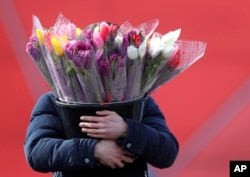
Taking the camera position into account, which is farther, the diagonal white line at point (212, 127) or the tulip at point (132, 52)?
the diagonal white line at point (212, 127)

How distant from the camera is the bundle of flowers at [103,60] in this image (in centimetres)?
135

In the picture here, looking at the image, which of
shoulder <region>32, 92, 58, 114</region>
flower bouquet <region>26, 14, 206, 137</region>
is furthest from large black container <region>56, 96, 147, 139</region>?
shoulder <region>32, 92, 58, 114</region>

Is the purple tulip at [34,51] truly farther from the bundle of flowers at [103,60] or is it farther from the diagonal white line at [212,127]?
the diagonal white line at [212,127]

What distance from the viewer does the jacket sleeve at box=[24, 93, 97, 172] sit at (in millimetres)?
1404

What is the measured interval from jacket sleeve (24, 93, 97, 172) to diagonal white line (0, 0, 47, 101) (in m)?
0.93

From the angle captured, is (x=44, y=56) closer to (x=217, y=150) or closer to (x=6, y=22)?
(x=6, y=22)

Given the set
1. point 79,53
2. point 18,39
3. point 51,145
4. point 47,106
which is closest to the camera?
point 79,53

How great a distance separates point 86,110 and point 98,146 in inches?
4.2

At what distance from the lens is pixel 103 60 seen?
1351 millimetres

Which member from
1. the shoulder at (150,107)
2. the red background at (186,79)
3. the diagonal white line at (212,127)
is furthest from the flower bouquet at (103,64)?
the diagonal white line at (212,127)

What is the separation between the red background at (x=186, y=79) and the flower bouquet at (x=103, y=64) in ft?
3.25

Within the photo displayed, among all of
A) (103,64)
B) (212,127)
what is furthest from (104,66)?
(212,127)

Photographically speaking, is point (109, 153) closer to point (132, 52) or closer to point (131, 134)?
point (131, 134)

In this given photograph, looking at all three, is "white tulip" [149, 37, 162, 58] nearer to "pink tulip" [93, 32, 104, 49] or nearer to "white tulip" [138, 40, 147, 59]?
"white tulip" [138, 40, 147, 59]
